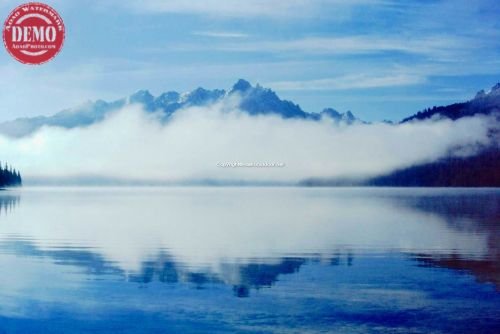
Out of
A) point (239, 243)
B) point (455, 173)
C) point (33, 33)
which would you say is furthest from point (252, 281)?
point (455, 173)

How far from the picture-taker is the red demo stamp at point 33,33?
16969mm

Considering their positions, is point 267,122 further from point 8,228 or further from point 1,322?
point 1,322

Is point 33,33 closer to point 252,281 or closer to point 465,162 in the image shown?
point 252,281

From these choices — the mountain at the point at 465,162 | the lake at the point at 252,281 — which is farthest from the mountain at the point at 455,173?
the lake at the point at 252,281

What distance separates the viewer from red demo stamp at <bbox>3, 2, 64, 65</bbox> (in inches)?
668

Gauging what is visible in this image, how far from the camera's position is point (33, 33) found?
17.3 meters

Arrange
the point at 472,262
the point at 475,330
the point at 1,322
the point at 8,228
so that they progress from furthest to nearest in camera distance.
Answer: the point at 8,228, the point at 472,262, the point at 1,322, the point at 475,330

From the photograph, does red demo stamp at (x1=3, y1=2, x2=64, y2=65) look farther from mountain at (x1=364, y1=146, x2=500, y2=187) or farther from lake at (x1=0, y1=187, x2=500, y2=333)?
mountain at (x1=364, y1=146, x2=500, y2=187)

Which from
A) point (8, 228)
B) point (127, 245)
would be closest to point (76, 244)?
point (127, 245)

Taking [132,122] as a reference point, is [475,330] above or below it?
below

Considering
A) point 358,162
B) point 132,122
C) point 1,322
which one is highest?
point 132,122

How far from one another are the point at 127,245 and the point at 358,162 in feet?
35.9

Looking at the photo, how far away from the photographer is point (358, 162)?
2848 centimetres

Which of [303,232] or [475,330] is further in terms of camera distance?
[303,232]
